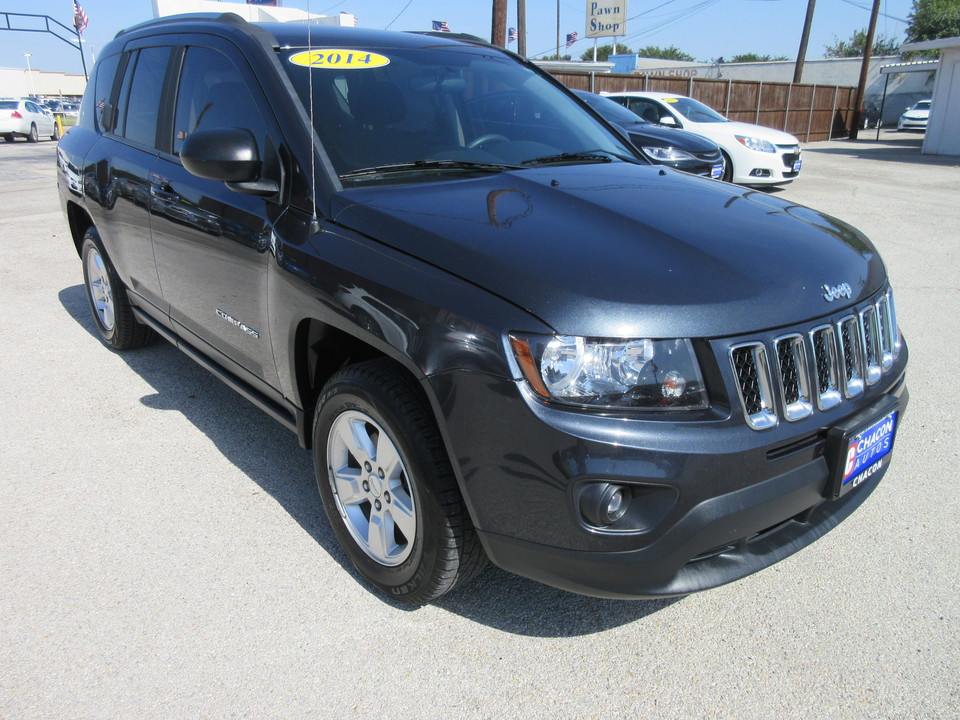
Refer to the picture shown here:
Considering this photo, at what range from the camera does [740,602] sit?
2.54 m

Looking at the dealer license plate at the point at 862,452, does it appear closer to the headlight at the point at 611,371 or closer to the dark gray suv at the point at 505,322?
the dark gray suv at the point at 505,322

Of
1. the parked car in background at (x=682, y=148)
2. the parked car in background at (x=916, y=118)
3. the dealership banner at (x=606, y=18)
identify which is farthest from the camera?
the dealership banner at (x=606, y=18)

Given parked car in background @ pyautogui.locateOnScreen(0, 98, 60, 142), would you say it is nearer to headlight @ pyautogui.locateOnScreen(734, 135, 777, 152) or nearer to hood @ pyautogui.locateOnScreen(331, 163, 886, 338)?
headlight @ pyautogui.locateOnScreen(734, 135, 777, 152)

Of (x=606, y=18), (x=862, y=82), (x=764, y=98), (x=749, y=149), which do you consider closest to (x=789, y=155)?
(x=749, y=149)

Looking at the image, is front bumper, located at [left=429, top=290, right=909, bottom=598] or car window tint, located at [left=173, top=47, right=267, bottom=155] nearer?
front bumper, located at [left=429, top=290, right=909, bottom=598]

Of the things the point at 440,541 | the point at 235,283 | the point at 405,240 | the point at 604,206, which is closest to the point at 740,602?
the point at 440,541

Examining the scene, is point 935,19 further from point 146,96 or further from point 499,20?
point 146,96

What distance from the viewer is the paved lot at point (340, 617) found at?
7.02ft

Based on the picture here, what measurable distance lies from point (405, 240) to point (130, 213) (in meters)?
2.26

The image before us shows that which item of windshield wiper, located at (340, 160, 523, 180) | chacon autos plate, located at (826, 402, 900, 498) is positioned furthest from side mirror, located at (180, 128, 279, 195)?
chacon autos plate, located at (826, 402, 900, 498)

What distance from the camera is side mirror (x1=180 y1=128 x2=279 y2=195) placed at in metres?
2.49

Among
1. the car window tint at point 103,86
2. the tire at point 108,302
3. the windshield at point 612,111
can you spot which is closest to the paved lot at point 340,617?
the tire at point 108,302

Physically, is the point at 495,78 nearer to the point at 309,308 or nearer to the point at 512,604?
the point at 309,308

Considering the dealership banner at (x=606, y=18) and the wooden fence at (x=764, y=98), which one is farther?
the dealership banner at (x=606, y=18)
